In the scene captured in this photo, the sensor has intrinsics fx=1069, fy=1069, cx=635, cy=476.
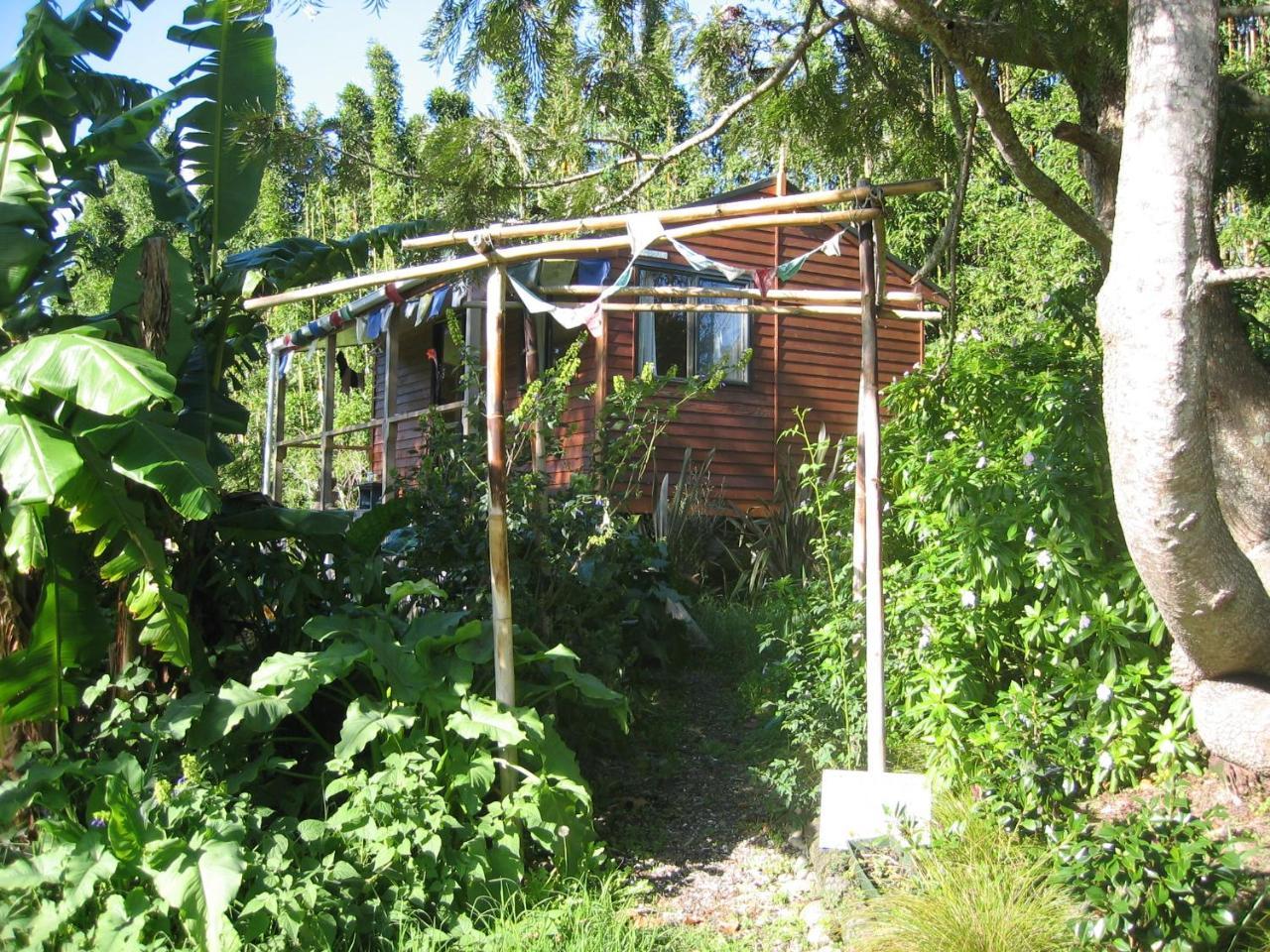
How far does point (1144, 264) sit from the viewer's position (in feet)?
11.2

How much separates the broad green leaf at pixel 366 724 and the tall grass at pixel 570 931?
2.50 feet

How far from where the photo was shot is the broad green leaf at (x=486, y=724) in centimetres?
440

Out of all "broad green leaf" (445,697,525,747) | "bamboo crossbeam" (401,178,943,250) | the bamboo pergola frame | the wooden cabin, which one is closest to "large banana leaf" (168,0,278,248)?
the bamboo pergola frame

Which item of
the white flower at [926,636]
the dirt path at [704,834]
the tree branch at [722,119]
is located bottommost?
the dirt path at [704,834]

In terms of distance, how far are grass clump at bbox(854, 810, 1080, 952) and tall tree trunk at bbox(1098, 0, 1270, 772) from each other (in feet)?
3.22

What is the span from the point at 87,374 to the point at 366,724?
176 centimetres

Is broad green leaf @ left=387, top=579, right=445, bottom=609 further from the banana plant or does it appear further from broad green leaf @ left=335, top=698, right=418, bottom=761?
the banana plant

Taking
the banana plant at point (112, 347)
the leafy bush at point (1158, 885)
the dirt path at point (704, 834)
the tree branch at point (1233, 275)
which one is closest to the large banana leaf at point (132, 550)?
the banana plant at point (112, 347)

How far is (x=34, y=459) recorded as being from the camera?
4117mm

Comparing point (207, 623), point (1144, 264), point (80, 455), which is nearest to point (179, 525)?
point (207, 623)

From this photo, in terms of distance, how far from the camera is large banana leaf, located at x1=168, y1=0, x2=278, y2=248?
632 cm

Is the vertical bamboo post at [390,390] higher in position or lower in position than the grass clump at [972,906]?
higher

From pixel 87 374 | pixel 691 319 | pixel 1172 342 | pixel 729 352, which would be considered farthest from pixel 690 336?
pixel 1172 342

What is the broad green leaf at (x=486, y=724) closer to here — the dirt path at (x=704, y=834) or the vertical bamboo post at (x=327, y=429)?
the dirt path at (x=704, y=834)
